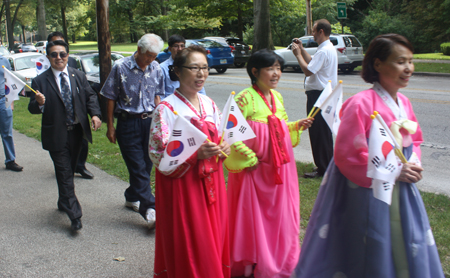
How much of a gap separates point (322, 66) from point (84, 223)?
3446mm

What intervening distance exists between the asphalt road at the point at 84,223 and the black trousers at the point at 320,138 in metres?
1.21

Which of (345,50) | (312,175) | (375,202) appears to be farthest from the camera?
(345,50)

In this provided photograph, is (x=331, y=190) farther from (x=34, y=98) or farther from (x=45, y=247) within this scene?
(x=34, y=98)

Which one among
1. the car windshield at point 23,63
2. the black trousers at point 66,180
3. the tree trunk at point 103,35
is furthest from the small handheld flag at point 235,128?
the car windshield at point 23,63

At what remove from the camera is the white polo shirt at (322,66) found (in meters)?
5.26

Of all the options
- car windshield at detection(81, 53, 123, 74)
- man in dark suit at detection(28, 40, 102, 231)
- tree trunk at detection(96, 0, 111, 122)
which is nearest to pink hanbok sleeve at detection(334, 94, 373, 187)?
man in dark suit at detection(28, 40, 102, 231)

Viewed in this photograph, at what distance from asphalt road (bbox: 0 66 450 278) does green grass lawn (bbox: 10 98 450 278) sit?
0.99 feet

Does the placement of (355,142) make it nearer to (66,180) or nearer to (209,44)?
(66,180)

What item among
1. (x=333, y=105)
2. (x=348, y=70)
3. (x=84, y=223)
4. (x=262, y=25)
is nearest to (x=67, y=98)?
(x=84, y=223)

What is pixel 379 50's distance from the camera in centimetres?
255

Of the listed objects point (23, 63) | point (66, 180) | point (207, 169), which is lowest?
point (66, 180)

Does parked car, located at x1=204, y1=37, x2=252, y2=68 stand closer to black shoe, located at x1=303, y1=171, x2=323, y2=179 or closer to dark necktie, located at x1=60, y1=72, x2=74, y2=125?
black shoe, located at x1=303, y1=171, x2=323, y2=179

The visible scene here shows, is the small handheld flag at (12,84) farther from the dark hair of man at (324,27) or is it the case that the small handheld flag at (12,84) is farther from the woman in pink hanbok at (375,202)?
the woman in pink hanbok at (375,202)

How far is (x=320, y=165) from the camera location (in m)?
5.54
